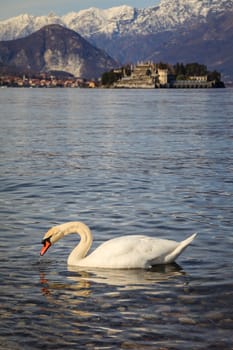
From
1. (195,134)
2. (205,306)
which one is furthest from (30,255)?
(195,134)

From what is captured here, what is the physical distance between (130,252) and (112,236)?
3.02 metres

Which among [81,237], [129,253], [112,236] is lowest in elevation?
[112,236]

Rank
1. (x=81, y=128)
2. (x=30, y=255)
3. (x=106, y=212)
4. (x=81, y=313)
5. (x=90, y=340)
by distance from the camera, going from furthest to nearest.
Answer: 1. (x=81, y=128)
2. (x=106, y=212)
3. (x=30, y=255)
4. (x=81, y=313)
5. (x=90, y=340)

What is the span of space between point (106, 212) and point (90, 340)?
366 inches

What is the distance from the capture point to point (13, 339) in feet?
30.0

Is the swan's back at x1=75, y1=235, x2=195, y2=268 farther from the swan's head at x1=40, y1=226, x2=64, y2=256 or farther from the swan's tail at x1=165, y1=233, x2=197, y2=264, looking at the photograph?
the swan's head at x1=40, y1=226, x2=64, y2=256

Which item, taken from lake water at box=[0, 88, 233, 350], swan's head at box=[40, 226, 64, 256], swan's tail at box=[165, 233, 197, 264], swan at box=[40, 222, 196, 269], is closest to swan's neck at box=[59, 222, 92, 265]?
swan at box=[40, 222, 196, 269]

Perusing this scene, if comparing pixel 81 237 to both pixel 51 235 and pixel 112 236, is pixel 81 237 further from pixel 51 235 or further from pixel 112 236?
pixel 112 236

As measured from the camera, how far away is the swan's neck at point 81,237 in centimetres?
1286

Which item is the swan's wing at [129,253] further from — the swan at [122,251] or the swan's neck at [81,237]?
the swan's neck at [81,237]

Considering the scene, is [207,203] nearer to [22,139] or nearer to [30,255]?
[30,255]

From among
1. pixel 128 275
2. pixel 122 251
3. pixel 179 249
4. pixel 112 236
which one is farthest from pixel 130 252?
pixel 112 236

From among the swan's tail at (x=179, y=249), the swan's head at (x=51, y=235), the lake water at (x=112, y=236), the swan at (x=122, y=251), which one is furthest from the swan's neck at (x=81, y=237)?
the swan's tail at (x=179, y=249)

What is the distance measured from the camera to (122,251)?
41.4 feet
